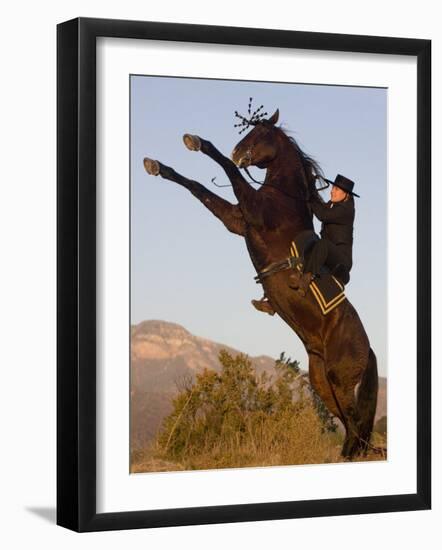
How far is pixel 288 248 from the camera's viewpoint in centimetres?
891

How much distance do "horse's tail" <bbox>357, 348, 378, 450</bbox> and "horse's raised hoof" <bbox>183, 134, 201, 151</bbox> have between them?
1.41 meters

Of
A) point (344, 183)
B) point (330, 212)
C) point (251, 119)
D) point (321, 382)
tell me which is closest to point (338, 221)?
point (330, 212)

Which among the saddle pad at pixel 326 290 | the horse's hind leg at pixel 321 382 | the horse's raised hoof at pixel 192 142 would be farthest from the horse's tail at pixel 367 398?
the horse's raised hoof at pixel 192 142

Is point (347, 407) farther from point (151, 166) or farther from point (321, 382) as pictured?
point (151, 166)

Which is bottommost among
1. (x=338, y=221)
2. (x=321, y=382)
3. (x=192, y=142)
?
(x=321, y=382)

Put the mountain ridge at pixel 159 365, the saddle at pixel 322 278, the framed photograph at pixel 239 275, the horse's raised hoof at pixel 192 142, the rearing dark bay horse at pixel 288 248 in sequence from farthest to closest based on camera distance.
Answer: the saddle at pixel 322 278 → the rearing dark bay horse at pixel 288 248 → the horse's raised hoof at pixel 192 142 → the mountain ridge at pixel 159 365 → the framed photograph at pixel 239 275

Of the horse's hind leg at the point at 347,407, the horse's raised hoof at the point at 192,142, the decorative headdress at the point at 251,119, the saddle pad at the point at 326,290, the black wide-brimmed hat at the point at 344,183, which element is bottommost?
the horse's hind leg at the point at 347,407

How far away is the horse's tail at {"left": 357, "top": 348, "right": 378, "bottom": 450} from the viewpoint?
359 inches

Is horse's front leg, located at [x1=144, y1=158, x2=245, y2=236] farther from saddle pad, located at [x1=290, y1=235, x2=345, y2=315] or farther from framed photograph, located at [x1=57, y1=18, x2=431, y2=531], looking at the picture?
saddle pad, located at [x1=290, y1=235, x2=345, y2=315]

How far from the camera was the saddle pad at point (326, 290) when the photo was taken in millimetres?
8953

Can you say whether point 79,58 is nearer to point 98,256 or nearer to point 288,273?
point 98,256

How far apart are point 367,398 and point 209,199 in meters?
1.35

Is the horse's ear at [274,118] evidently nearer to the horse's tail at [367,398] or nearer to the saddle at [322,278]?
the saddle at [322,278]

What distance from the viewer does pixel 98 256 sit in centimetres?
839
